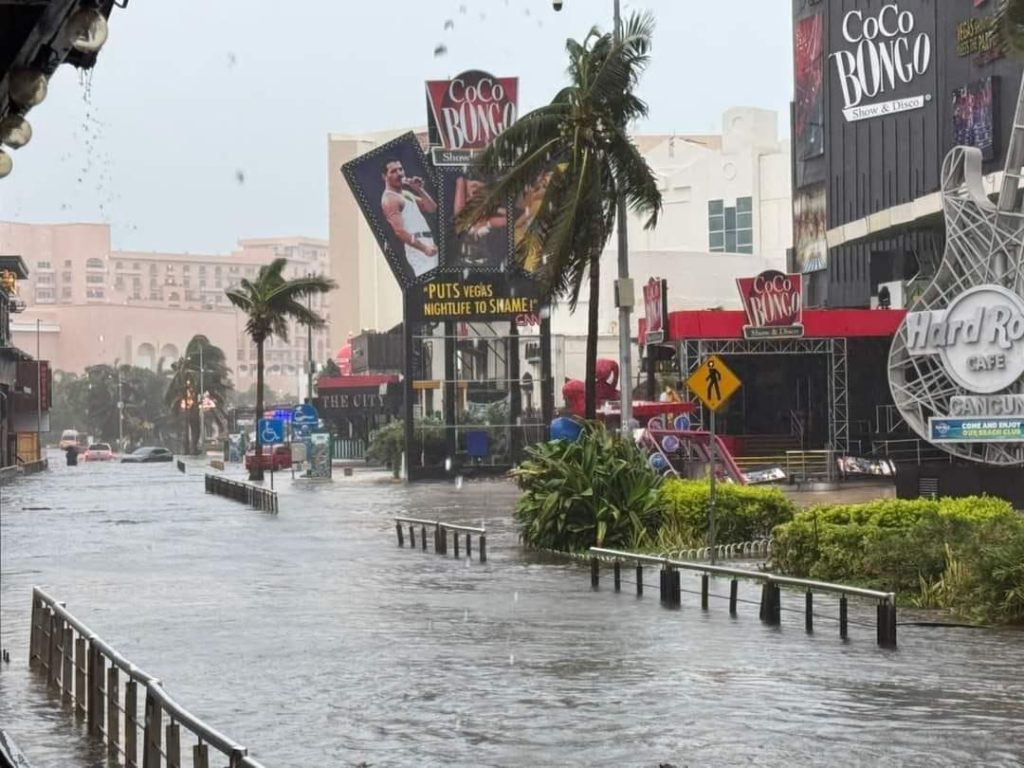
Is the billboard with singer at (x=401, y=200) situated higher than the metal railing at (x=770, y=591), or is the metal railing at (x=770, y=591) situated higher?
the billboard with singer at (x=401, y=200)

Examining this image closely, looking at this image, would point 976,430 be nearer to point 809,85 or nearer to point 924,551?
point 924,551

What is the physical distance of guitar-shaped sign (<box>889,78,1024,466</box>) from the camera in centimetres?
4059

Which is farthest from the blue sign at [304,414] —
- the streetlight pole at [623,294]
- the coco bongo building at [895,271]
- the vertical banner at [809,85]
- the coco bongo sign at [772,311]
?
the vertical banner at [809,85]

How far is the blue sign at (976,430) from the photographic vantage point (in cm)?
4019

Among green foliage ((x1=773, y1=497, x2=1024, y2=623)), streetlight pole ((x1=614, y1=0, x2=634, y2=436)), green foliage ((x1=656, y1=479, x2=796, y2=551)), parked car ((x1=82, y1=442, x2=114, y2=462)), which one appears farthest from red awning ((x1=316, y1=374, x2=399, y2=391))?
green foliage ((x1=773, y1=497, x2=1024, y2=623))

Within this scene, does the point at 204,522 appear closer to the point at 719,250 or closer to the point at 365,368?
the point at 365,368

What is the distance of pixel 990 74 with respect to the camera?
6316 cm

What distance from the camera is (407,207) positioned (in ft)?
217

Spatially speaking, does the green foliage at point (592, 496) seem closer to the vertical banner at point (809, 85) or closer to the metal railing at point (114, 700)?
the metal railing at point (114, 700)

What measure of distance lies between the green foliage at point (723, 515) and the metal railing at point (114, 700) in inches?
561

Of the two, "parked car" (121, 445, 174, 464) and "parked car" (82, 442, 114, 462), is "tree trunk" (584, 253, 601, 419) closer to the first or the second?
"parked car" (121, 445, 174, 464)

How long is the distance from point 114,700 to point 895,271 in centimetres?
6122

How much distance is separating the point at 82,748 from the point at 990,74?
55348 mm

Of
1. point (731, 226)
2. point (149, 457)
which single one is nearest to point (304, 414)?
point (149, 457)
